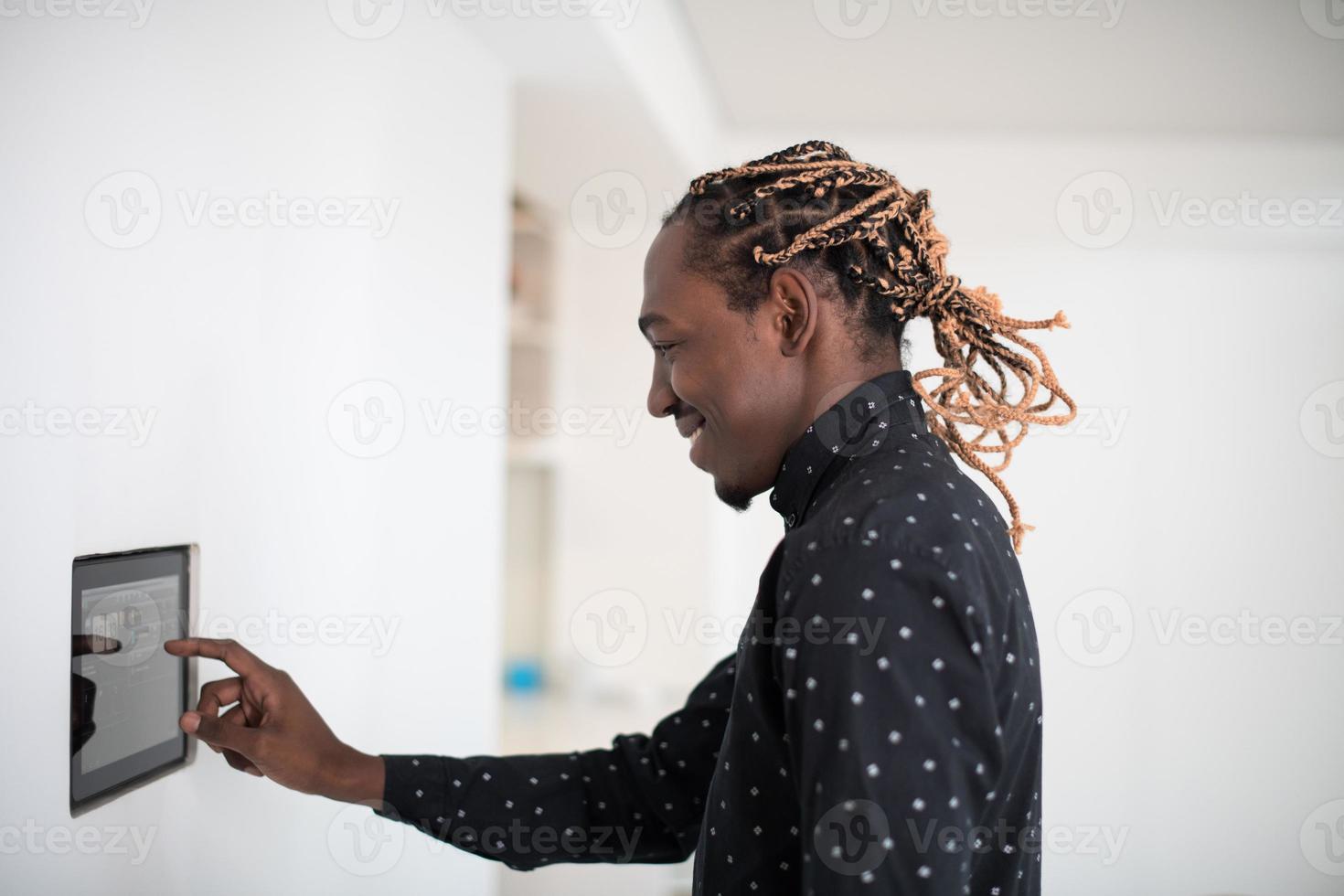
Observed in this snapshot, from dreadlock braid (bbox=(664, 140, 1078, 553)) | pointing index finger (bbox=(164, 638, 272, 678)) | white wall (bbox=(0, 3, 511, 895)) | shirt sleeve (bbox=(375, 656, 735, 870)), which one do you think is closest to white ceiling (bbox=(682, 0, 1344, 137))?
white wall (bbox=(0, 3, 511, 895))

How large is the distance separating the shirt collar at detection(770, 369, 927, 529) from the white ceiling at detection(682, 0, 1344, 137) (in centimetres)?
164

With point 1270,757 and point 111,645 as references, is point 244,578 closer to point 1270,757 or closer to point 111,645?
point 111,645

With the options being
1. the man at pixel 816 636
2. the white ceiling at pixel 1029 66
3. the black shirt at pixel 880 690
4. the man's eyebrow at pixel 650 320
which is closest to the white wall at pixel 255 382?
the man at pixel 816 636

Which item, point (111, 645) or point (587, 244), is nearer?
point (111, 645)

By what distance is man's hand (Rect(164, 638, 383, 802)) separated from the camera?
36.8 inches

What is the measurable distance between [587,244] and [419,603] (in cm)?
218

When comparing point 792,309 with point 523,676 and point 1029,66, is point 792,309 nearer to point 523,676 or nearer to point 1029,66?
point 1029,66

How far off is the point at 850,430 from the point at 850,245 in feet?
0.53

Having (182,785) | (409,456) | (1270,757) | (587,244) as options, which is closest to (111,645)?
(182,785)

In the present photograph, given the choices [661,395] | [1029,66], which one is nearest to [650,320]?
[661,395]

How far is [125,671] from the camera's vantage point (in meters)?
0.94

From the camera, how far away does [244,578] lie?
115 cm

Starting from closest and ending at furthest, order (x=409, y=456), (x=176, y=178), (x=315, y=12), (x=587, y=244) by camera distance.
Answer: (x=176, y=178) → (x=315, y=12) → (x=409, y=456) → (x=587, y=244)

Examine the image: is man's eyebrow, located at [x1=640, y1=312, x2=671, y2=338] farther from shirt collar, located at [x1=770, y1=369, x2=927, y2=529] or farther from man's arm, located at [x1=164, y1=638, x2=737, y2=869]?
man's arm, located at [x1=164, y1=638, x2=737, y2=869]
